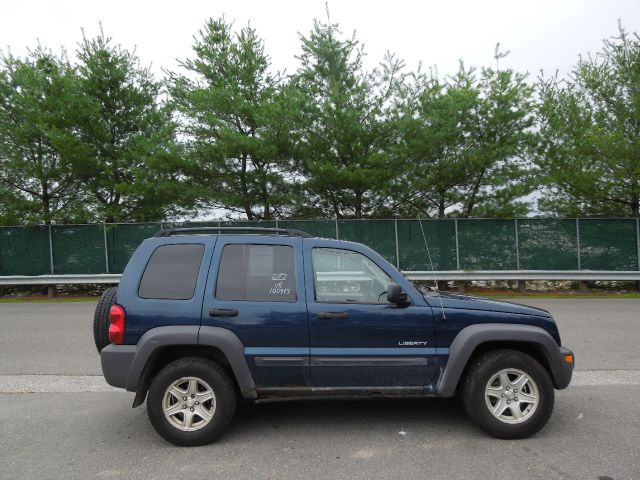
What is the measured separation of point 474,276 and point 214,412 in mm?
12031

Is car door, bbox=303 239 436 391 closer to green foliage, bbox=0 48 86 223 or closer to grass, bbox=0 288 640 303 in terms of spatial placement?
grass, bbox=0 288 640 303

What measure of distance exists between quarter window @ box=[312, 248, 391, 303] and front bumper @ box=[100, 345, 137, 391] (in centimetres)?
163

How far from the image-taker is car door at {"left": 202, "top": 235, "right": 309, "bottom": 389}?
389 centimetres

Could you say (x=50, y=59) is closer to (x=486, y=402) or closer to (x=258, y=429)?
(x=258, y=429)

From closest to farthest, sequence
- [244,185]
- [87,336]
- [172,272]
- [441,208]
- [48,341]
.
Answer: [172,272], [48,341], [87,336], [244,185], [441,208]

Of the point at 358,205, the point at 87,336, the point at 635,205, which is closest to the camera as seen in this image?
the point at 87,336

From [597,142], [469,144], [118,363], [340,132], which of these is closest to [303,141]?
[340,132]

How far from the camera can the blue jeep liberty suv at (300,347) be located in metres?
3.85

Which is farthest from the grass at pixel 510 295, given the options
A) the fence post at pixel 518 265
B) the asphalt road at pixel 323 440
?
the asphalt road at pixel 323 440

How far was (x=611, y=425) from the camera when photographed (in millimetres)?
4164

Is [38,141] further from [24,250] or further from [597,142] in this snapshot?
[597,142]

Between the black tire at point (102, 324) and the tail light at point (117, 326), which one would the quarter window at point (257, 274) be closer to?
the tail light at point (117, 326)

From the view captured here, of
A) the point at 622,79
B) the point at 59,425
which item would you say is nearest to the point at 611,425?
the point at 59,425

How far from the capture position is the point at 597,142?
1412cm
